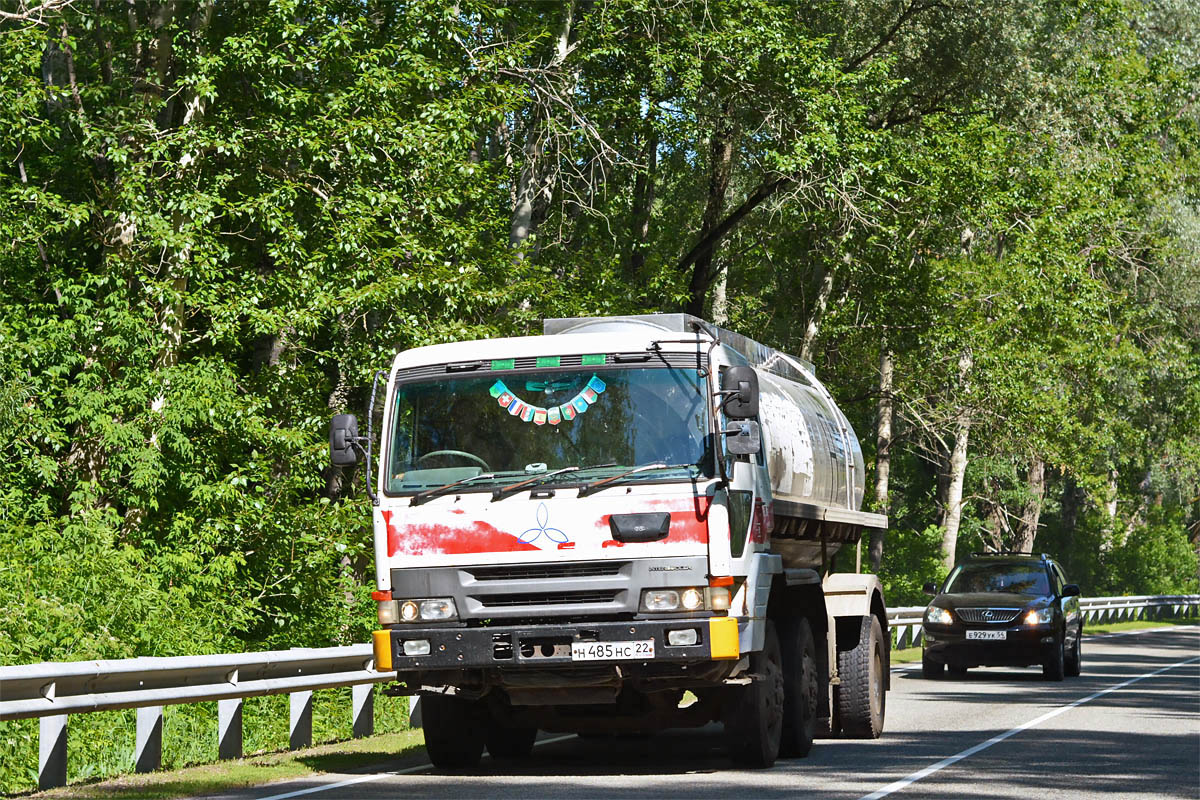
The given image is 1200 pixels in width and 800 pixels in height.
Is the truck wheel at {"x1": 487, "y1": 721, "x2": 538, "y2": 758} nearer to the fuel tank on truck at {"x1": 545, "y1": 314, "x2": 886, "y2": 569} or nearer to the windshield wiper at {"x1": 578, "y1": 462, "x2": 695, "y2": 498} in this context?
the fuel tank on truck at {"x1": 545, "y1": 314, "x2": 886, "y2": 569}

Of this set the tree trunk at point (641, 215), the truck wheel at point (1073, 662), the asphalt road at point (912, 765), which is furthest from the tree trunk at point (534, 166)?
the truck wheel at point (1073, 662)

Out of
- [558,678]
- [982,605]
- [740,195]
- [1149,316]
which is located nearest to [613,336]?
[558,678]

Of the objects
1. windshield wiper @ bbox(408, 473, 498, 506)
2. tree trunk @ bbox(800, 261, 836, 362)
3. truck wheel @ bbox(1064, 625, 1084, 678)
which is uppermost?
tree trunk @ bbox(800, 261, 836, 362)

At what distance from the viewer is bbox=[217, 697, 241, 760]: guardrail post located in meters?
12.2

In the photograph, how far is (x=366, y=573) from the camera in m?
21.0

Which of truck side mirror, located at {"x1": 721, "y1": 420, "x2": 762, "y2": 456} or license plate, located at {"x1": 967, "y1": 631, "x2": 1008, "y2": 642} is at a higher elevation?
truck side mirror, located at {"x1": 721, "y1": 420, "x2": 762, "y2": 456}

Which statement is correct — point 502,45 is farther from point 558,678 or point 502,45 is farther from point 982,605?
point 558,678

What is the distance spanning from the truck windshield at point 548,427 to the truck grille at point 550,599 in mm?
755

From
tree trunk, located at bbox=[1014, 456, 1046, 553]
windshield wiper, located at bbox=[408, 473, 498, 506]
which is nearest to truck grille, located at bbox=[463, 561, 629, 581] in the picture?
windshield wiper, located at bbox=[408, 473, 498, 506]

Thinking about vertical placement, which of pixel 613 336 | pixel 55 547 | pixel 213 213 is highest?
pixel 213 213

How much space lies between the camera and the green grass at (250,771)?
10242 millimetres

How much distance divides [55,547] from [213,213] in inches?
191

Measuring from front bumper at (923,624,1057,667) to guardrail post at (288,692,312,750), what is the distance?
1252 centimetres

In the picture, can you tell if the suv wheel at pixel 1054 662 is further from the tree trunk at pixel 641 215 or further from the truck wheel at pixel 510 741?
the truck wheel at pixel 510 741
